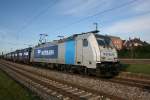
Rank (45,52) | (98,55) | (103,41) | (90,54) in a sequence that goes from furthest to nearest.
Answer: (45,52) → (103,41) → (90,54) → (98,55)

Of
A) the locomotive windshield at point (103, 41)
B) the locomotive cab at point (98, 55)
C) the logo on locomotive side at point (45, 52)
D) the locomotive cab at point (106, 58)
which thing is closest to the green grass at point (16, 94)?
the locomotive cab at point (98, 55)

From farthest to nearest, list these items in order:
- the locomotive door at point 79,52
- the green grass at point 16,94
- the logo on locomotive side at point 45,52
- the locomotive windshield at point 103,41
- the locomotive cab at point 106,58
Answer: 1. the logo on locomotive side at point 45,52
2. the locomotive door at point 79,52
3. the locomotive windshield at point 103,41
4. the locomotive cab at point 106,58
5. the green grass at point 16,94

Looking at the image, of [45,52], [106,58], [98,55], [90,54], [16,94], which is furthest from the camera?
[45,52]

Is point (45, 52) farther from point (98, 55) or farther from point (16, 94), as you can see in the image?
point (16, 94)

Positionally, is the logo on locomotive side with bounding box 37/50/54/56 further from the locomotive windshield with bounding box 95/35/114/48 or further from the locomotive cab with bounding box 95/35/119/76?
→ the locomotive cab with bounding box 95/35/119/76

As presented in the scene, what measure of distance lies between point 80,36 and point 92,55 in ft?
9.34

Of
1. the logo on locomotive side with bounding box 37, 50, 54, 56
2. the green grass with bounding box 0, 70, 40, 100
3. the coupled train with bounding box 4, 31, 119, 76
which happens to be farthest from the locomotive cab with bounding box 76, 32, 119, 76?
the logo on locomotive side with bounding box 37, 50, 54, 56

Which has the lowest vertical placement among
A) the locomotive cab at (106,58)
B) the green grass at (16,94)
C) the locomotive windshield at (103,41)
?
the green grass at (16,94)

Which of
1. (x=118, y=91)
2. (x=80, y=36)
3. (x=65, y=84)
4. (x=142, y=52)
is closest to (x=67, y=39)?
(x=80, y=36)

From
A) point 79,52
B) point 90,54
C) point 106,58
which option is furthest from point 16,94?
point 79,52

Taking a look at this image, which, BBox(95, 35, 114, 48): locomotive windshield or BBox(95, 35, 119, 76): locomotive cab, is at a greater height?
BBox(95, 35, 114, 48): locomotive windshield

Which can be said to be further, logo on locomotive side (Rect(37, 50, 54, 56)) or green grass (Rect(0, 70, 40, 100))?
logo on locomotive side (Rect(37, 50, 54, 56))

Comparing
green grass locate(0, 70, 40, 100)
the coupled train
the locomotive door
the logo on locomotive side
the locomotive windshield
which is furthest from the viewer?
the logo on locomotive side

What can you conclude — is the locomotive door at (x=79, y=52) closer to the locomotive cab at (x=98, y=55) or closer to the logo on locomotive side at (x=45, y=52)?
the locomotive cab at (x=98, y=55)
